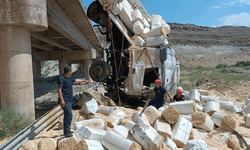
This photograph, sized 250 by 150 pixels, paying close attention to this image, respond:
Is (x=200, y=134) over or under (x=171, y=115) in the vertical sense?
under

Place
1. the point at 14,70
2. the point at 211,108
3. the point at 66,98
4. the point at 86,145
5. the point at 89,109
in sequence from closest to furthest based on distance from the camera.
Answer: the point at 86,145, the point at 66,98, the point at 14,70, the point at 89,109, the point at 211,108

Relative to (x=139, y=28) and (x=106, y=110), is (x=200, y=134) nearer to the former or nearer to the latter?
(x=106, y=110)

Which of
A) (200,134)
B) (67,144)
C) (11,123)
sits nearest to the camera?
(67,144)

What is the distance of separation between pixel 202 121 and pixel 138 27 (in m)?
4.89

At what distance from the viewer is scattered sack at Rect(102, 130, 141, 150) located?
3.16 meters

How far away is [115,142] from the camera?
10.6 ft

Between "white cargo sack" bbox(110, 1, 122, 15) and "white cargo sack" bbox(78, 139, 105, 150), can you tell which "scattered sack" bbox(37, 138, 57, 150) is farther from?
"white cargo sack" bbox(110, 1, 122, 15)

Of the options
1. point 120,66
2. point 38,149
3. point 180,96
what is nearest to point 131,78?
point 120,66

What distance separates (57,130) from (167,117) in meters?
2.81

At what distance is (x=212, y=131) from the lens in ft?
15.6

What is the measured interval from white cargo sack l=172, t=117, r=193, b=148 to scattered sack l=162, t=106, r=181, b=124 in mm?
102

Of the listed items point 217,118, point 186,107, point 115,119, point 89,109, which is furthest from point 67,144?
point 217,118

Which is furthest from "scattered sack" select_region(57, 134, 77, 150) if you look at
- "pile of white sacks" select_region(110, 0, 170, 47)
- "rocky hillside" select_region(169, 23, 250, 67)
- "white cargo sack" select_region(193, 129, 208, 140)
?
"rocky hillside" select_region(169, 23, 250, 67)

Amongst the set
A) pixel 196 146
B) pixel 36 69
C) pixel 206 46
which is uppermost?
pixel 206 46
